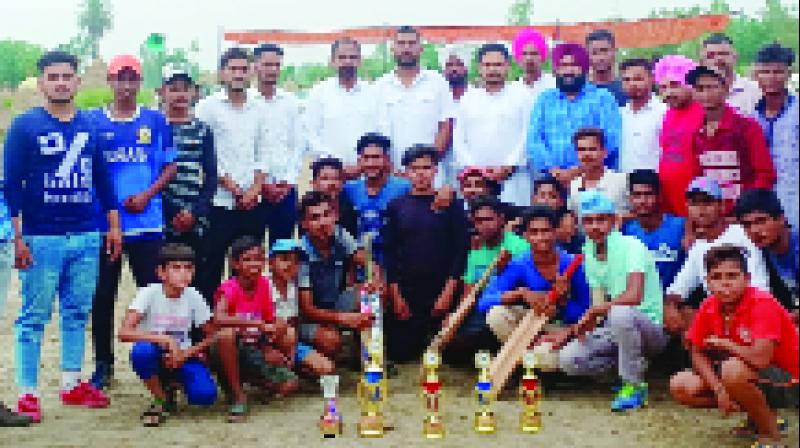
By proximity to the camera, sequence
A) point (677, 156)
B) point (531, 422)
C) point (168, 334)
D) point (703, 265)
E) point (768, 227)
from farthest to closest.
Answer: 1. point (677, 156)
2. point (168, 334)
3. point (703, 265)
4. point (768, 227)
5. point (531, 422)

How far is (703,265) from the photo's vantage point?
5.98m

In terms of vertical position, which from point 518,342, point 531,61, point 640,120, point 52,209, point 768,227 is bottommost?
point 518,342

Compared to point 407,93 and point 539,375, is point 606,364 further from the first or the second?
point 407,93

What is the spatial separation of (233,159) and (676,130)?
3.01 meters

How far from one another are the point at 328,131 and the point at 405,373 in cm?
202

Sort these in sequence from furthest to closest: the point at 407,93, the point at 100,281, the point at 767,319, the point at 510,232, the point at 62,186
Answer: the point at 407,93 → the point at 510,232 → the point at 100,281 → the point at 62,186 → the point at 767,319


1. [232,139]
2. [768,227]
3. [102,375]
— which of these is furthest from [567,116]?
[102,375]

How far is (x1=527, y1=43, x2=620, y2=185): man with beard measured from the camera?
7336mm

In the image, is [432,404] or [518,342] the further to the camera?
[518,342]

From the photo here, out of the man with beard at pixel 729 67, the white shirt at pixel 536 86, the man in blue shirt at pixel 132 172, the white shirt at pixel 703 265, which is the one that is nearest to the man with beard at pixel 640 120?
the man with beard at pixel 729 67

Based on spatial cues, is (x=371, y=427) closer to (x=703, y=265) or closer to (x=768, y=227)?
(x=703, y=265)

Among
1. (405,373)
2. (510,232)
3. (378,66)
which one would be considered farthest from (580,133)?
(378,66)

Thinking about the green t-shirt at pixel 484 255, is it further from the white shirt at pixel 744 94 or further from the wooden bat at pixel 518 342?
the white shirt at pixel 744 94

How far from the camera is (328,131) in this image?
26.3 ft
